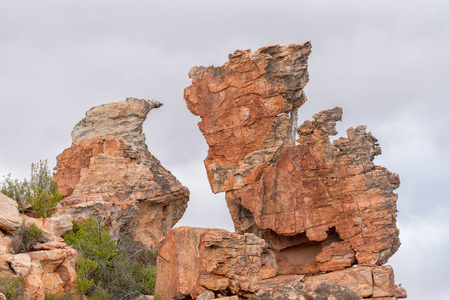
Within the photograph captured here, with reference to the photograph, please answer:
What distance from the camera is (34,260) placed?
47.2 ft

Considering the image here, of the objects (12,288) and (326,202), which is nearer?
(12,288)

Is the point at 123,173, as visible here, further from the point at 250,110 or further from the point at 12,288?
the point at 12,288

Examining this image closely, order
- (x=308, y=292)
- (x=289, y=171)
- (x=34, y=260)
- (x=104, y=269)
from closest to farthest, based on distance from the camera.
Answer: (x=34, y=260)
(x=308, y=292)
(x=104, y=269)
(x=289, y=171)

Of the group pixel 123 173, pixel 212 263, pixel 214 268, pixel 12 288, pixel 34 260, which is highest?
pixel 123 173

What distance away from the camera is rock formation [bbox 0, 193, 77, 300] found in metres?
13.6

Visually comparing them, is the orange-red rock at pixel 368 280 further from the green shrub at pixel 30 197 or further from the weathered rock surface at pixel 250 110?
the green shrub at pixel 30 197

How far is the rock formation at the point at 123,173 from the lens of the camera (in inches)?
1129

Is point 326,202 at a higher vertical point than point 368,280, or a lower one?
higher

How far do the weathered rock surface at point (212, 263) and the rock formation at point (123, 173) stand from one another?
11390 mm

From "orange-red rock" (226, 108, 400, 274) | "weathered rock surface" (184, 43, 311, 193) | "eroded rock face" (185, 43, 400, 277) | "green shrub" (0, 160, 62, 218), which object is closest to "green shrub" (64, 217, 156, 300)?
"green shrub" (0, 160, 62, 218)

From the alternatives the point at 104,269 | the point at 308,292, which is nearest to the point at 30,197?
the point at 104,269

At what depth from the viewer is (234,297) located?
46.0ft

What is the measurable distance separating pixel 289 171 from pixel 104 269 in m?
11.6

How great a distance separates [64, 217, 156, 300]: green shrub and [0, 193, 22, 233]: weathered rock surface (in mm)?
2204
